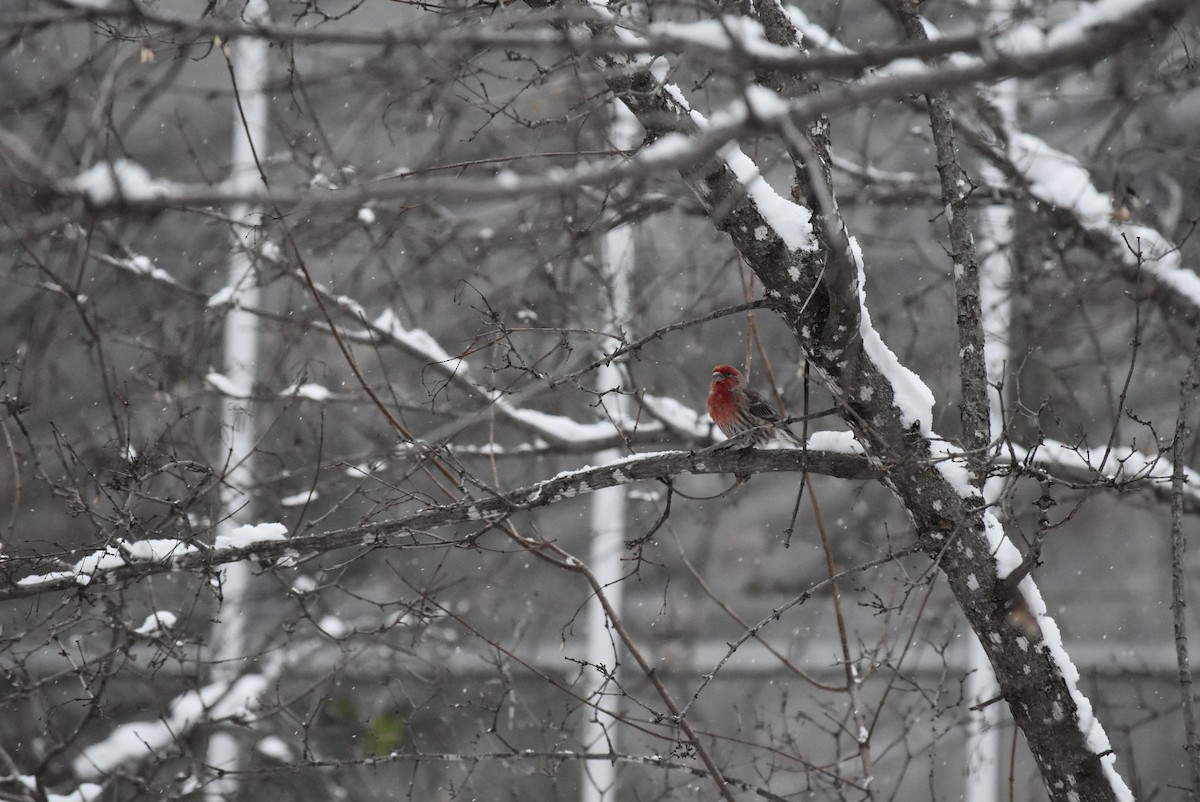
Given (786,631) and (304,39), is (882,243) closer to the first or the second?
(786,631)

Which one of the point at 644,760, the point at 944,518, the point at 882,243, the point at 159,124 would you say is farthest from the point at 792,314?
the point at 159,124

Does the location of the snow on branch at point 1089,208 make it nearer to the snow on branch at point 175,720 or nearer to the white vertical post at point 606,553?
the white vertical post at point 606,553

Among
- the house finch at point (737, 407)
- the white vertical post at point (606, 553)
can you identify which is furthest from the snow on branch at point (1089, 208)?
the white vertical post at point (606, 553)

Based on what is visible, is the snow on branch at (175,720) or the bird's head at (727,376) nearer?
the bird's head at (727,376)

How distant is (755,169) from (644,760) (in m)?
1.97

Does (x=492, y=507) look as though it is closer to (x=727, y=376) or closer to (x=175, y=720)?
(x=727, y=376)

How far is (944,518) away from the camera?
3.15 metres

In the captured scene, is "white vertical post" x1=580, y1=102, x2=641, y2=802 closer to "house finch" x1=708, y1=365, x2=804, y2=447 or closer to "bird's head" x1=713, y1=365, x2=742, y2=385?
"bird's head" x1=713, y1=365, x2=742, y2=385

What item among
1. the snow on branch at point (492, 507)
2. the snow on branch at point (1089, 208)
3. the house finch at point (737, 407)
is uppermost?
the snow on branch at point (1089, 208)

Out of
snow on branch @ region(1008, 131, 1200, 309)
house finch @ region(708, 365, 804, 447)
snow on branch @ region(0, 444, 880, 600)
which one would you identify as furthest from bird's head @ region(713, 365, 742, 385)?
snow on branch @ region(0, 444, 880, 600)

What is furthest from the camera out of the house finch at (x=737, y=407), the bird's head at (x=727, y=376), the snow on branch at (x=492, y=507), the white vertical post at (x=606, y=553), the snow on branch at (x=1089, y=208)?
the white vertical post at (x=606, y=553)

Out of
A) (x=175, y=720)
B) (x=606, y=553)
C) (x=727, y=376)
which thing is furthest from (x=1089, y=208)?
(x=175, y=720)

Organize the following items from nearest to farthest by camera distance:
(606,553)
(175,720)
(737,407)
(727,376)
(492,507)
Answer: (492,507), (737,407), (727,376), (175,720), (606,553)

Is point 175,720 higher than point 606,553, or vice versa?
point 606,553
